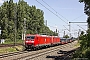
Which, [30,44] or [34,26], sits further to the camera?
[34,26]

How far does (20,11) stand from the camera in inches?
3605

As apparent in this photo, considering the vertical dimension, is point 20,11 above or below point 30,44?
above

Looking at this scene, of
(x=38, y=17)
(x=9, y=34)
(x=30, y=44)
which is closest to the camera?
(x=30, y=44)

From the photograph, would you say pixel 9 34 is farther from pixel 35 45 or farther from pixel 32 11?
pixel 35 45

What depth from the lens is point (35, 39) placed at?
40.1m

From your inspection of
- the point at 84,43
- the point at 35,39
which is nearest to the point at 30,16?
the point at 35,39

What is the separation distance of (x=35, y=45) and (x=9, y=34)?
146 feet

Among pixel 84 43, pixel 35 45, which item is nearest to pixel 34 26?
pixel 35 45

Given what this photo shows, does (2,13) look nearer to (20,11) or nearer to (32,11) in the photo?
(20,11)

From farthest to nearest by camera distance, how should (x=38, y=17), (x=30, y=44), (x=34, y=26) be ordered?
(x=38, y=17) < (x=34, y=26) < (x=30, y=44)

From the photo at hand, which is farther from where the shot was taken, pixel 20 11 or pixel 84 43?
pixel 20 11

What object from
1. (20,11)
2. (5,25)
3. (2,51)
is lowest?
(2,51)

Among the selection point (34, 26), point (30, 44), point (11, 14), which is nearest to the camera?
point (30, 44)

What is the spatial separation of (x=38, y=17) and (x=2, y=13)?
24715 millimetres
